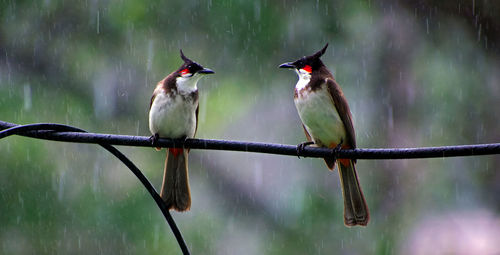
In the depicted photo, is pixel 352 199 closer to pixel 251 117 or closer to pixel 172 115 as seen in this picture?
pixel 172 115

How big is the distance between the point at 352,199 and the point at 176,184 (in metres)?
0.94

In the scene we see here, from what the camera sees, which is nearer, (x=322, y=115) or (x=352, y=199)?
(x=352, y=199)

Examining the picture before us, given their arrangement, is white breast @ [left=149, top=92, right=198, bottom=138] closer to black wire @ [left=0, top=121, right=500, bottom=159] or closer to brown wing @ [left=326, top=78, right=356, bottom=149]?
brown wing @ [left=326, top=78, right=356, bottom=149]

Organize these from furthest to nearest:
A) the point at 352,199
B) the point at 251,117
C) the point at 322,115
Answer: the point at 251,117 < the point at 322,115 < the point at 352,199

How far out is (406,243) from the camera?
5.55 metres

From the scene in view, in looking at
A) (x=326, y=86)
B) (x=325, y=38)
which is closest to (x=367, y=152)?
(x=326, y=86)

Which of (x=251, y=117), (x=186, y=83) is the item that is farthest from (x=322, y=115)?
(x=251, y=117)

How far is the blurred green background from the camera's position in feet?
18.0

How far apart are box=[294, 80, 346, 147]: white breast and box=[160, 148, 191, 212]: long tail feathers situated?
738mm

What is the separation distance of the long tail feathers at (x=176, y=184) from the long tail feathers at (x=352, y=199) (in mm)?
805

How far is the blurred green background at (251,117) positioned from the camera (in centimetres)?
549

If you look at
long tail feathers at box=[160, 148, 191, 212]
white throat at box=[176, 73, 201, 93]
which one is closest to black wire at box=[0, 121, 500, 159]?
long tail feathers at box=[160, 148, 191, 212]

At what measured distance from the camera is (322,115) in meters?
3.43

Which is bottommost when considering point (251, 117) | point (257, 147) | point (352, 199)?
point (352, 199)
